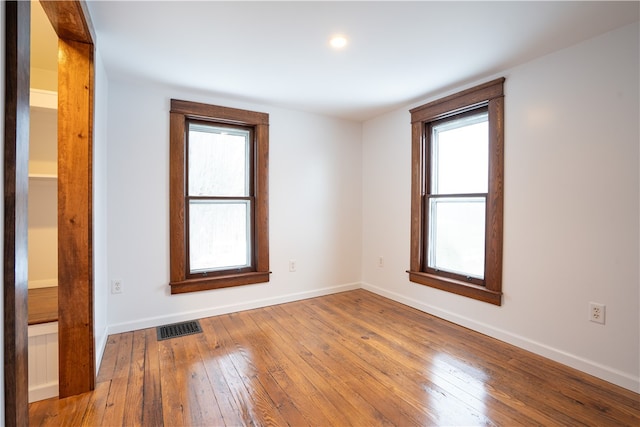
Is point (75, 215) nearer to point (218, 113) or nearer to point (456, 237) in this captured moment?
point (218, 113)

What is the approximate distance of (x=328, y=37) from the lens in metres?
2.10

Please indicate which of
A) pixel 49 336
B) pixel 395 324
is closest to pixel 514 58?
pixel 395 324

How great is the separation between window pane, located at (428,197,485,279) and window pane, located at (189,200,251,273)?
205 cm

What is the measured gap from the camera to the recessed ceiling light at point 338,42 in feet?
6.93

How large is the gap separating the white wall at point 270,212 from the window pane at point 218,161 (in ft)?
0.91

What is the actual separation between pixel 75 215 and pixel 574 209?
10.7 ft

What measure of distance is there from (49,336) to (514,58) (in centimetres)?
370

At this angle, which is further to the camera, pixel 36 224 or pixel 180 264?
pixel 180 264

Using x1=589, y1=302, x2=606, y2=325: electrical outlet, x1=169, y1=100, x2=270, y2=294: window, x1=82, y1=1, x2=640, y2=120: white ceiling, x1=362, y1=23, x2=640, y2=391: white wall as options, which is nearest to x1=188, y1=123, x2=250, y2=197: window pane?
x1=169, y1=100, x2=270, y2=294: window

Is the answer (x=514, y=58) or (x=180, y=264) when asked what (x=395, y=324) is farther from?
(x=514, y=58)

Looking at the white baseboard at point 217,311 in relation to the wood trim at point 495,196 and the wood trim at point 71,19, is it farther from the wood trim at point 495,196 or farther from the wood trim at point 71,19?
A: the wood trim at point 71,19

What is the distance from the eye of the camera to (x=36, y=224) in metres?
2.46

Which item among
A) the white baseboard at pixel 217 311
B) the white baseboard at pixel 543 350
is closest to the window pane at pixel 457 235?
the white baseboard at pixel 543 350

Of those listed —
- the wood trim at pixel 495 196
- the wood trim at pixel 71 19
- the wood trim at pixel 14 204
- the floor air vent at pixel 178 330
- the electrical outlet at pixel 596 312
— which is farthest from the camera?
the floor air vent at pixel 178 330
